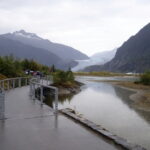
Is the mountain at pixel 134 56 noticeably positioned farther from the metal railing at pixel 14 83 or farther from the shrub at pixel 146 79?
the metal railing at pixel 14 83

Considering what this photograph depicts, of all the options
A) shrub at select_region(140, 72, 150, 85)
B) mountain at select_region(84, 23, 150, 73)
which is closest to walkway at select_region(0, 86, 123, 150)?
shrub at select_region(140, 72, 150, 85)

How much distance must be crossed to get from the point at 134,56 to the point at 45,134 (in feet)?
527

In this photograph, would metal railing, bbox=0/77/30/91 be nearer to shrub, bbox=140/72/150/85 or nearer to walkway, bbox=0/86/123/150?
walkway, bbox=0/86/123/150

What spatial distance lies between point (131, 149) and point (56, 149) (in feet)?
5.12

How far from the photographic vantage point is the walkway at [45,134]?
6117 millimetres

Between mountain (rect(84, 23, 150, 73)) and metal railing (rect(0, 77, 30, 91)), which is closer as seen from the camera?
metal railing (rect(0, 77, 30, 91))

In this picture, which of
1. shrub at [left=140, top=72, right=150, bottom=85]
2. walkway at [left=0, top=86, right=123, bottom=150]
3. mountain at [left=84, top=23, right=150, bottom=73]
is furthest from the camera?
mountain at [left=84, top=23, right=150, bottom=73]

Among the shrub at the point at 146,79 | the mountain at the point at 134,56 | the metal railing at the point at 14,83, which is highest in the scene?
the mountain at the point at 134,56

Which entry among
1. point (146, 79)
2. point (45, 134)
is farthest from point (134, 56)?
point (45, 134)

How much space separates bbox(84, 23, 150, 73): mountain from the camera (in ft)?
490

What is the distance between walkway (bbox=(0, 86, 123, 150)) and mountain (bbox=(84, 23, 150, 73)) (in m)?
138

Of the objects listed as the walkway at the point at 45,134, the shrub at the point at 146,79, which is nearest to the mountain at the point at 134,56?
the shrub at the point at 146,79

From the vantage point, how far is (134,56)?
163 m

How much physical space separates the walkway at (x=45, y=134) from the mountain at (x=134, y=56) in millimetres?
137560
